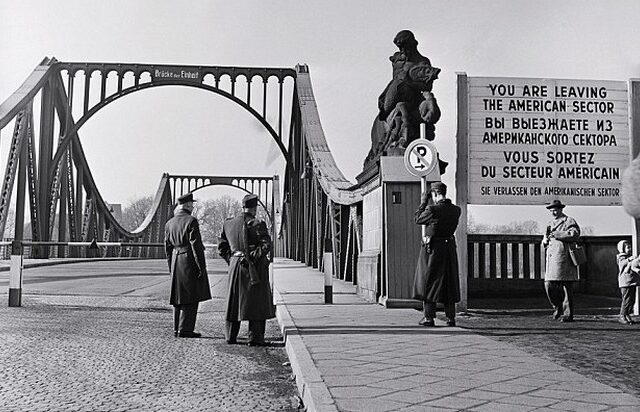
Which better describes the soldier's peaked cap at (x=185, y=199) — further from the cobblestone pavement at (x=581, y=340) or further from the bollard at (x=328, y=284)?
the cobblestone pavement at (x=581, y=340)

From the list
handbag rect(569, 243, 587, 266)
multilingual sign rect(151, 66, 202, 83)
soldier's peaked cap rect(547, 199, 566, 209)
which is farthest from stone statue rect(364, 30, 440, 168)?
multilingual sign rect(151, 66, 202, 83)

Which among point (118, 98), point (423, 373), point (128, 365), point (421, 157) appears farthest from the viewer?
point (118, 98)

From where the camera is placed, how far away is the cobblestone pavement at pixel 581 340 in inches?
187

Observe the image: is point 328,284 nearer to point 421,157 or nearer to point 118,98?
point 421,157

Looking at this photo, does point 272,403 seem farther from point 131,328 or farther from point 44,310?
point 44,310

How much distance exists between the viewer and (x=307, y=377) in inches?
175

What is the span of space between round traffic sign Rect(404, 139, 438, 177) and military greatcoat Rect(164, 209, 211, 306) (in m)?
2.40

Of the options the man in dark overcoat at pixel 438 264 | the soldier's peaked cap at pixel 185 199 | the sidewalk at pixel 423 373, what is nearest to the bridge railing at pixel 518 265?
the man in dark overcoat at pixel 438 264

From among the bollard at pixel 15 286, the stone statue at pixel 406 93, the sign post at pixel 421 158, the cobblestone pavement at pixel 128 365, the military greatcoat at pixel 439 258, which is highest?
the stone statue at pixel 406 93

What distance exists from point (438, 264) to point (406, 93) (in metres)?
2.66

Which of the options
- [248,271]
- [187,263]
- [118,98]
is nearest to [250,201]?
[248,271]

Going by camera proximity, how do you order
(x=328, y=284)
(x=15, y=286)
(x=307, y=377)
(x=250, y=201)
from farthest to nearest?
(x=15, y=286) < (x=328, y=284) < (x=250, y=201) < (x=307, y=377)

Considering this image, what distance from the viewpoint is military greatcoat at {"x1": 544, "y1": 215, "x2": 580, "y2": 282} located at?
26.8 ft

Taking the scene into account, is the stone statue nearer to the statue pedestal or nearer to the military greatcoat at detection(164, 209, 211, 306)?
the statue pedestal
